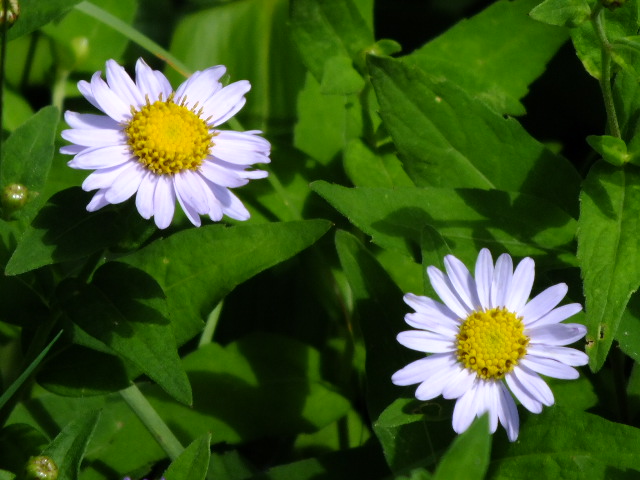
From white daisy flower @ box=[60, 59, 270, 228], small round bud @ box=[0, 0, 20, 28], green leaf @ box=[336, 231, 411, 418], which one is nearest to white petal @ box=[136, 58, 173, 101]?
white daisy flower @ box=[60, 59, 270, 228]

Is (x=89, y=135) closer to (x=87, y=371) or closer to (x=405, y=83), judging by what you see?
(x=87, y=371)

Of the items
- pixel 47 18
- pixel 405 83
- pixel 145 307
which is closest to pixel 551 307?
pixel 405 83

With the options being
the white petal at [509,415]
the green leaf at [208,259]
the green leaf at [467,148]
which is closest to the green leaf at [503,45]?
the green leaf at [467,148]

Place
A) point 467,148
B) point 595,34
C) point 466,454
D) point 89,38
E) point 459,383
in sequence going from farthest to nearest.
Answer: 1. point 89,38
2. point 467,148
3. point 595,34
4. point 459,383
5. point 466,454

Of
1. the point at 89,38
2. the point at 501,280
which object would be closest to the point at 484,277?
the point at 501,280

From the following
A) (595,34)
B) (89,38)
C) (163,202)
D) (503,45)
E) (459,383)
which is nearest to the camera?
(163,202)

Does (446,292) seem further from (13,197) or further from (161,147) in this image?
(13,197)
